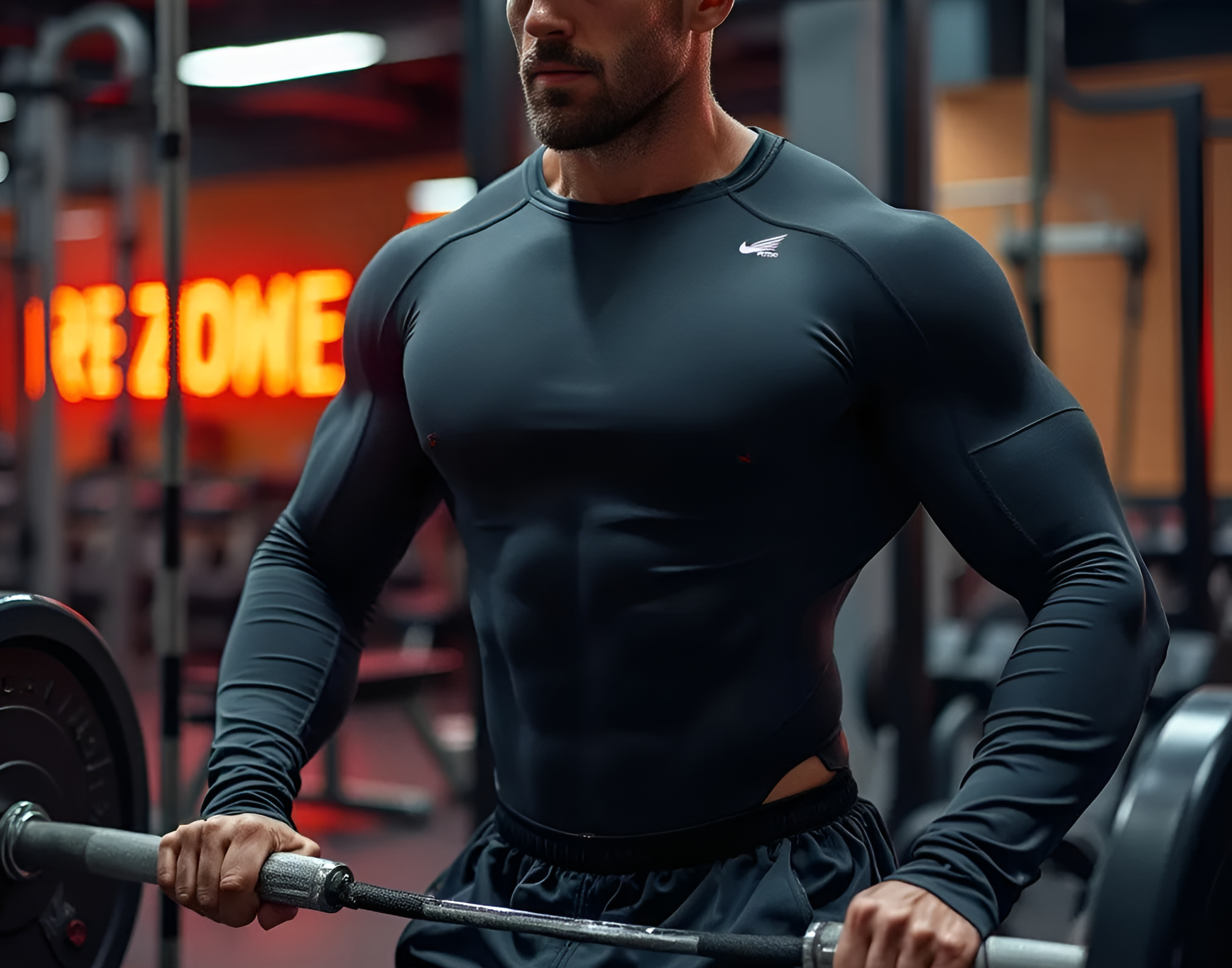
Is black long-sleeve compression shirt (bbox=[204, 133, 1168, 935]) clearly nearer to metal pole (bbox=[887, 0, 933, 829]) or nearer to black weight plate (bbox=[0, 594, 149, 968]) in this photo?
black weight plate (bbox=[0, 594, 149, 968])

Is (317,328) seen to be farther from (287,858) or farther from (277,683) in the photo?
(287,858)

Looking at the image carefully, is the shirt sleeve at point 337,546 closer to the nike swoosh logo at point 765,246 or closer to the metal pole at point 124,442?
the nike swoosh logo at point 765,246

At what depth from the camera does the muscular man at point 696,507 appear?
115 centimetres

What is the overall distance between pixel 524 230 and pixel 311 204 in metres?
9.01

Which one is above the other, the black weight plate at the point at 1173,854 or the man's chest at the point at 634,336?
the man's chest at the point at 634,336

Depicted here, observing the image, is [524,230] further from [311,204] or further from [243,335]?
[311,204]

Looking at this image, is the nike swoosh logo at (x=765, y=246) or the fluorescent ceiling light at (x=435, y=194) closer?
the nike swoosh logo at (x=765, y=246)

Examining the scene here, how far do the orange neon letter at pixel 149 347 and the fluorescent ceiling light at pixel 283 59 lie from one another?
4.12ft

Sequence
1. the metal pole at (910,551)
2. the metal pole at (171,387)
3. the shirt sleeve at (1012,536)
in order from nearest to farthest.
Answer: the shirt sleeve at (1012,536) → the metal pole at (171,387) → the metal pole at (910,551)

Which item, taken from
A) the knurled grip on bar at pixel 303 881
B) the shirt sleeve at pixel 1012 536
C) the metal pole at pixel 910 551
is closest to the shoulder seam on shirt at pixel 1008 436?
the shirt sleeve at pixel 1012 536

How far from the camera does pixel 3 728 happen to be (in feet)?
4.71

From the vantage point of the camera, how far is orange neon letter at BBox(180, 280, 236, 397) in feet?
30.2

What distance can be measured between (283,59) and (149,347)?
191cm

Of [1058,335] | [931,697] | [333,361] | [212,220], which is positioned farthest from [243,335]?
[931,697]
